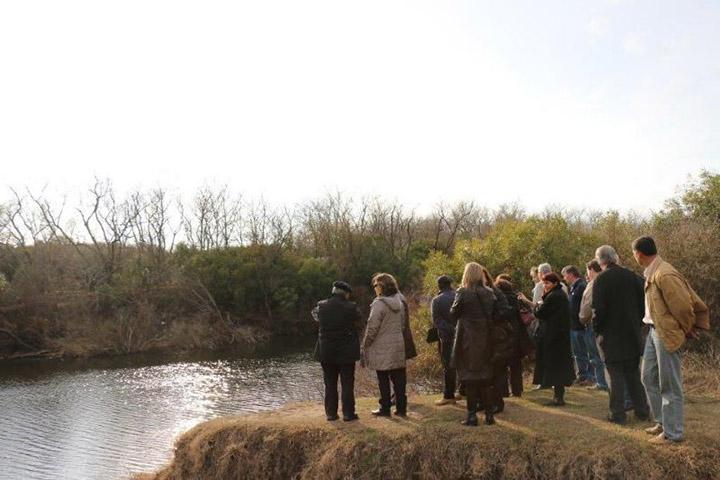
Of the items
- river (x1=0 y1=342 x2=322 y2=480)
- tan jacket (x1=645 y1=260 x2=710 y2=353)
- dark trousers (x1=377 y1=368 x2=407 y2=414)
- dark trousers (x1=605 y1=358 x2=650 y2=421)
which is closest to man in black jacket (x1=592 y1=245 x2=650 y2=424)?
dark trousers (x1=605 y1=358 x2=650 y2=421)

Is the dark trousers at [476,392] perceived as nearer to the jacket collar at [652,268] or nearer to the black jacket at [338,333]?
the black jacket at [338,333]

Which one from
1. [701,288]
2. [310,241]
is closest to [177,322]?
[310,241]

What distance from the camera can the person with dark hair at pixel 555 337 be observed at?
7859 mm

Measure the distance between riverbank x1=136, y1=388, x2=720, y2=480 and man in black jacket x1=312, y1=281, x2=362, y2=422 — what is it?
69cm

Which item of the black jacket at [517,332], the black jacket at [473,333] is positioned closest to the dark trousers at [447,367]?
the black jacket at [517,332]

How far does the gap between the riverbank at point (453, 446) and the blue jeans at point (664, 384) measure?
25cm

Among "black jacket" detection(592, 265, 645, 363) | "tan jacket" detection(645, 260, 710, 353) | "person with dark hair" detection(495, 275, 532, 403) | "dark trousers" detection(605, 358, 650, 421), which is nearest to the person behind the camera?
"tan jacket" detection(645, 260, 710, 353)

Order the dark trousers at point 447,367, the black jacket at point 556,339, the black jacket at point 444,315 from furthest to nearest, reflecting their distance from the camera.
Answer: the dark trousers at point 447,367, the black jacket at point 444,315, the black jacket at point 556,339

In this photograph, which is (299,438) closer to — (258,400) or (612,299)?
(612,299)

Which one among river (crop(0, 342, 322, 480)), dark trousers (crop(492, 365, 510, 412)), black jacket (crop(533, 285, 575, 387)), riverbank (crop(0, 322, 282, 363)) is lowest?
river (crop(0, 342, 322, 480))

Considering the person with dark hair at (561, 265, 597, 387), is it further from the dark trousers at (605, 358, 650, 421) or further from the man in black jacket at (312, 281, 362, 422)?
the man in black jacket at (312, 281, 362, 422)

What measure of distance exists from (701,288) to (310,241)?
3947cm

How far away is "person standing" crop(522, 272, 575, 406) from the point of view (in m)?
7.86

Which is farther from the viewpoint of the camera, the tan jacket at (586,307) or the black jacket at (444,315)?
the black jacket at (444,315)
